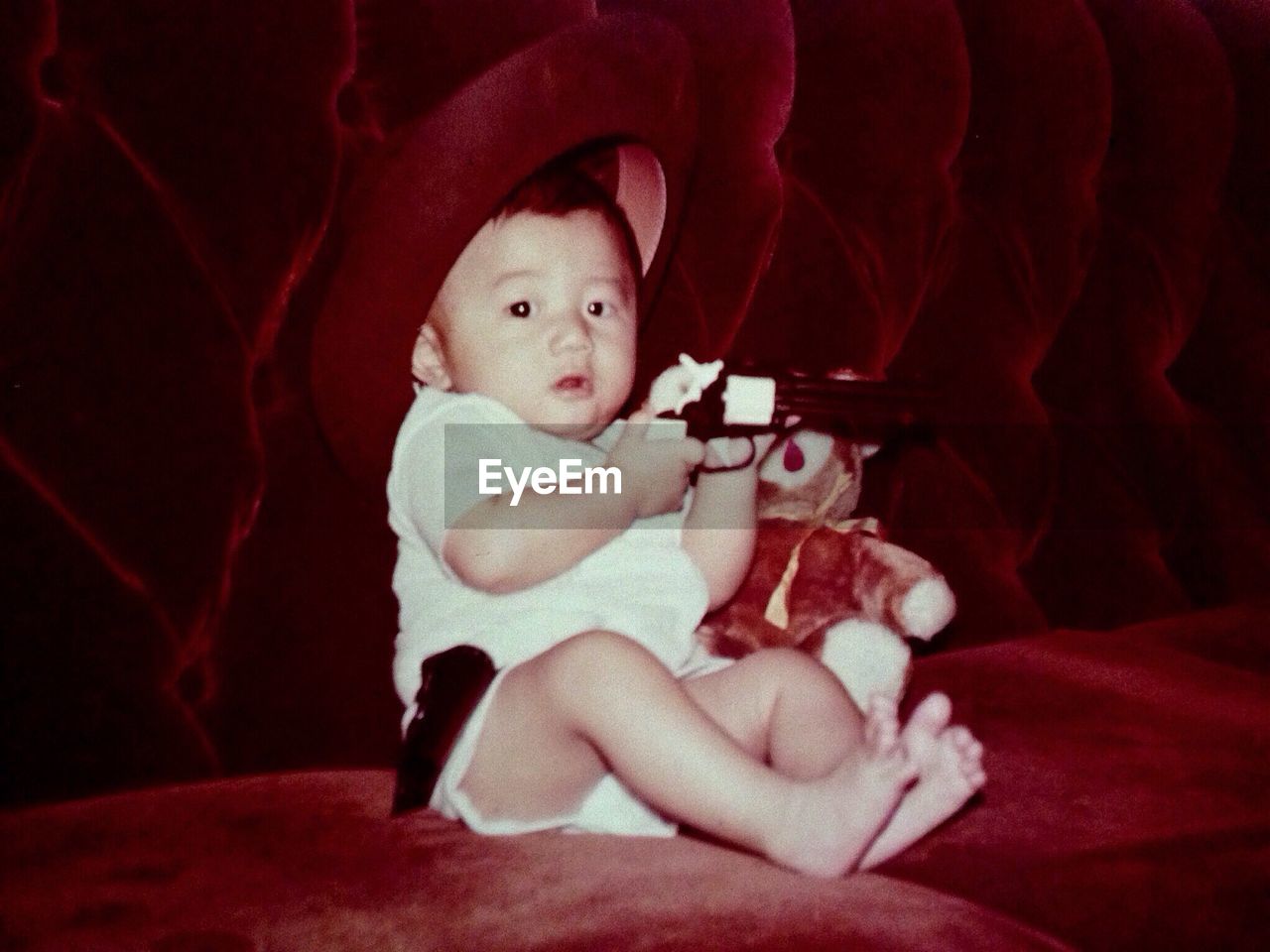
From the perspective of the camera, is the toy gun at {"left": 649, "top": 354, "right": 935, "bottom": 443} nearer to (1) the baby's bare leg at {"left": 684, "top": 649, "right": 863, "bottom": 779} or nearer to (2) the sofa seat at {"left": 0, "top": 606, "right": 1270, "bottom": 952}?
(1) the baby's bare leg at {"left": 684, "top": 649, "right": 863, "bottom": 779}

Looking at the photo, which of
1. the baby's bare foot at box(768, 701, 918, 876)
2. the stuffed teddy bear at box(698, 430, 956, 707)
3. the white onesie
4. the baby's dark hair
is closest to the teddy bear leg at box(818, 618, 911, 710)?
the stuffed teddy bear at box(698, 430, 956, 707)

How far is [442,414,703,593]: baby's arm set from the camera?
70 centimetres

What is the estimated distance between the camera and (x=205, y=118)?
72 centimetres

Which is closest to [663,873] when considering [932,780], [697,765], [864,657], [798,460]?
[697,765]

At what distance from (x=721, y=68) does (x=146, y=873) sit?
79 cm

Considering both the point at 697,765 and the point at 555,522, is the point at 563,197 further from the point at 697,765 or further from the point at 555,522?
the point at 697,765

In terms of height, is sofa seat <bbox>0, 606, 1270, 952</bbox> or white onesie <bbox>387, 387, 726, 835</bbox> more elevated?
white onesie <bbox>387, 387, 726, 835</bbox>

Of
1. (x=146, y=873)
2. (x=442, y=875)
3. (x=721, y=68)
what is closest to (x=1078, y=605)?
(x=721, y=68)

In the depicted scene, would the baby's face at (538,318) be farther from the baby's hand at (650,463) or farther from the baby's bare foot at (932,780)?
the baby's bare foot at (932,780)

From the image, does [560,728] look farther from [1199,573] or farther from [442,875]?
[1199,573]

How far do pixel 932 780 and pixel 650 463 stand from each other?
308 mm

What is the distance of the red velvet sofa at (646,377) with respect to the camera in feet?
1.86

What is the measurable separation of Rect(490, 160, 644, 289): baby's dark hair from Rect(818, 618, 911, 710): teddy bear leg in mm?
370

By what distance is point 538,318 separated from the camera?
75 centimetres
